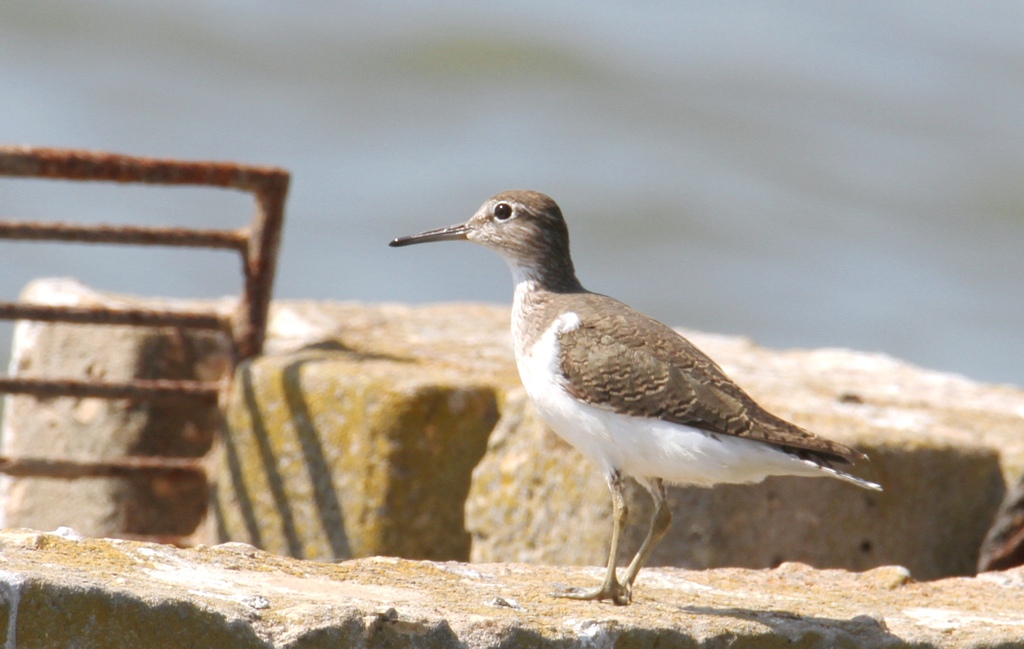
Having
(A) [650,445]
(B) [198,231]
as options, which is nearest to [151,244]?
(B) [198,231]

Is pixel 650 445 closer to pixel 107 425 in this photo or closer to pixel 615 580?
pixel 615 580

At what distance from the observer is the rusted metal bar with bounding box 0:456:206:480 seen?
7.23 m

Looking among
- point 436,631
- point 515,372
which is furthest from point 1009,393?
point 436,631

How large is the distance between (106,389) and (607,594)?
3.52 m

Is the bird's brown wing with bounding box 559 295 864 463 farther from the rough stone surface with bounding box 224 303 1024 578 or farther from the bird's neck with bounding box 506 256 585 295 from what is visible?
the rough stone surface with bounding box 224 303 1024 578

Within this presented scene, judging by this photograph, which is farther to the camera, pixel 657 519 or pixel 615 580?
pixel 657 519

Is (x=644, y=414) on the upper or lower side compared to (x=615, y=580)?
upper

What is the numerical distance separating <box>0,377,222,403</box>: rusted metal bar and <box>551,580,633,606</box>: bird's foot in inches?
131

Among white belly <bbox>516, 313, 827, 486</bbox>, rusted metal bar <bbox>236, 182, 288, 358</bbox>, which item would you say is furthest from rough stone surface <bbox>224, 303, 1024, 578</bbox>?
white belly <bbox>516, 313, 827, 486</bbox>

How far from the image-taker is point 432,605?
4043 millimetres

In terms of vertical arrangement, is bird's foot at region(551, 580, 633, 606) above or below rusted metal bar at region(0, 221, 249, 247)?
below

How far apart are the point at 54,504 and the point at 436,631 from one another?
15.5 feet

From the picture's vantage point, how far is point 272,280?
735 centimetres

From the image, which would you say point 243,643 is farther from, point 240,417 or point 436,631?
point 240,417
